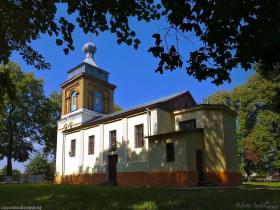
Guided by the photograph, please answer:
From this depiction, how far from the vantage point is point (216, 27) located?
220 inches

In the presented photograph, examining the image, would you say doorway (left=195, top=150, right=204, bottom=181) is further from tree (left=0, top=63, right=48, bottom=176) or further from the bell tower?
tree (left=0, top=63, right=48, bottom=176)

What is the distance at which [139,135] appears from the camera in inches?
1052

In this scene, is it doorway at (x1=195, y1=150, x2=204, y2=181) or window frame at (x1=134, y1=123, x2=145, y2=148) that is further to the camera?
window frame at (x1=134, y1=123, x2=145, y2=148)

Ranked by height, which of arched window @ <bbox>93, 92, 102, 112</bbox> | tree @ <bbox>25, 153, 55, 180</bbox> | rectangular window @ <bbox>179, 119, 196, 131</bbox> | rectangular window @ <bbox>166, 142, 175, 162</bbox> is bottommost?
tree @ <bbox>25, 153, 55, 180</bbox>

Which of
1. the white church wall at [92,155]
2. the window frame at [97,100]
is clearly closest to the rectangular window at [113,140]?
the white church wall at [92,155]

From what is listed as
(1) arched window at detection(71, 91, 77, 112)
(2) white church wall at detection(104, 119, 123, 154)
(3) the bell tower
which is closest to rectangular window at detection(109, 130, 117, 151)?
(2) white church wall at detection(104, 119, 123, 154)

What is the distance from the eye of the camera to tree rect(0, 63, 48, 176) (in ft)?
130

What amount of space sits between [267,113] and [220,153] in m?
18.0

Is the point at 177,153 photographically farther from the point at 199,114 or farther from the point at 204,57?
the point at 204,57

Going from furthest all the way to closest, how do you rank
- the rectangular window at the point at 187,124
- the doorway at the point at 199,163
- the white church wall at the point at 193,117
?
the rectangular window at the point at 187,124
the white church wall at the point at 193,117
the doorway at the point at 199,163

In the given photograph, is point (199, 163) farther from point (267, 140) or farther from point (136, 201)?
point (267, 140)

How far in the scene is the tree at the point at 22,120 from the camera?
39.8 meters

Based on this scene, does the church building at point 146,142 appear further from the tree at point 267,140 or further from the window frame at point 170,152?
the tree at point 267,140

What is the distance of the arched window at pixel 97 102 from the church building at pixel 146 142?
105 mm
